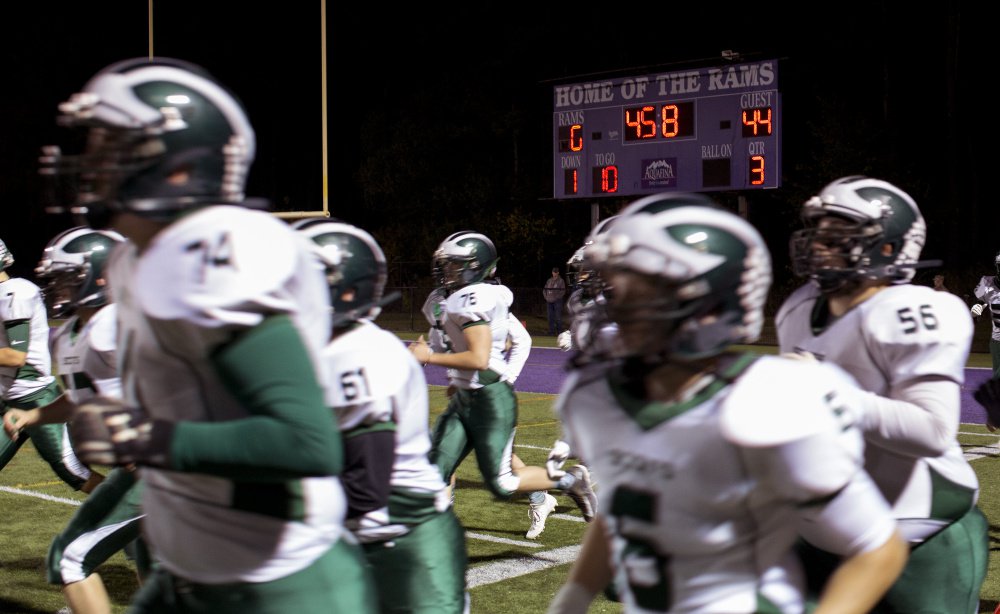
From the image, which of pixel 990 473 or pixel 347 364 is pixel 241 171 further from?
pixel 990 473

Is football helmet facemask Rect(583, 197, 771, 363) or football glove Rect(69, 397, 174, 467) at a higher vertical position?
football helmet facemask Rect(583, 197, 771, 363)

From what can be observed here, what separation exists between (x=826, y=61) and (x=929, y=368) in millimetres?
33639

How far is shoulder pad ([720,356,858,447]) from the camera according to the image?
84.5 inches

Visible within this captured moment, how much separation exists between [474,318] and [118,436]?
5124 mm

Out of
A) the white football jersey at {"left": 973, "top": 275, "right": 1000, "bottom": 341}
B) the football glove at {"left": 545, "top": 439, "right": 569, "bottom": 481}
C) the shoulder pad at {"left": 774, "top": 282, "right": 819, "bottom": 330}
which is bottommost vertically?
the football glove at {"left": 545, "top": 439, "right": 569, "bottom": 481}

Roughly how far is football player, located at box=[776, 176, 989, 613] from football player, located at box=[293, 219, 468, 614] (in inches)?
48.6

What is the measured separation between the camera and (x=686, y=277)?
2.30 meters

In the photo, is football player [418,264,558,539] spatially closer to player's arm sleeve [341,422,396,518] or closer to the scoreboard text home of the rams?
player's arm sleeve [341,422,396,518]

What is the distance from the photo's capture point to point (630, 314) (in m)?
2.30

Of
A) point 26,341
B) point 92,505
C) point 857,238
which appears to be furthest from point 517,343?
point 857,238

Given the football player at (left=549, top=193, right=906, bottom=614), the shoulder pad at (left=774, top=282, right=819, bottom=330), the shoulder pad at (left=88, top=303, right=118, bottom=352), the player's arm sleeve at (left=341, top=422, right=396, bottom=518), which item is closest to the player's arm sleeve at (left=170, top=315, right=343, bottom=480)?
the football player at (left=549, top=193, right=906, bottom=614)

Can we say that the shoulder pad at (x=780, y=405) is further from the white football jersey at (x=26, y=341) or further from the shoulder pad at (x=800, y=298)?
the white football jersey at (x=26, y=341)

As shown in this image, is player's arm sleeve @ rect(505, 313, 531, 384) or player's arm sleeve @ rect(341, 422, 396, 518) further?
player's arm sleeve @ rect(505, 313, 531, 384)

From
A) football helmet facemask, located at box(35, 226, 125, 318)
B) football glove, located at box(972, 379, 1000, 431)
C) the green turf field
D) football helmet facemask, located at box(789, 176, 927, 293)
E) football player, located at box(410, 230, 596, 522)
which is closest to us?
football helmet facemask, located at box(789, 176, 927, 293)
